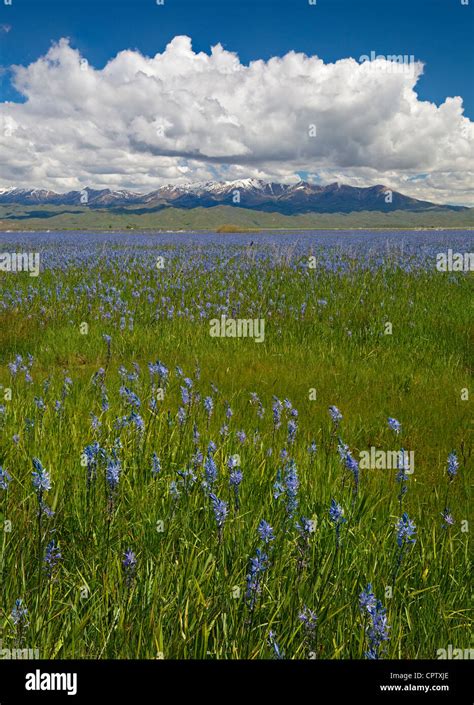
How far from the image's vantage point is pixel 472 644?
6.89 feet

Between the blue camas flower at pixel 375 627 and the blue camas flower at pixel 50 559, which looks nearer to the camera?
the blue camas flower at pixel 375 627

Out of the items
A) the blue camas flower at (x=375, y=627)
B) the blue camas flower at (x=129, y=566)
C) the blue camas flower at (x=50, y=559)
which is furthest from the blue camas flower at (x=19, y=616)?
the blue camas flower at (x=375, y=627)

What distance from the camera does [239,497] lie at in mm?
2822

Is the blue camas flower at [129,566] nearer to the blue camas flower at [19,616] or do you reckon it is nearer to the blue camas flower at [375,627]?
the blue camas flower at [19,616]

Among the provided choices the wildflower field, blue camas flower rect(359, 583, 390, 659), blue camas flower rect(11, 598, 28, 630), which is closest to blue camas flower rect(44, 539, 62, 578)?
the wildflower field

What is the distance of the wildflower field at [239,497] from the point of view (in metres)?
1.90

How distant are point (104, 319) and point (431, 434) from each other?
575cm

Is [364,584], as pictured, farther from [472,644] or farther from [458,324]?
[458,324]

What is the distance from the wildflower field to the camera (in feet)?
6.23

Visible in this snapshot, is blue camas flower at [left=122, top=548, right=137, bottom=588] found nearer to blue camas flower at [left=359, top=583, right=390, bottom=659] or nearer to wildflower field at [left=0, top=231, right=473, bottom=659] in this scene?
wildflower field at [left=0, top=231, right=473, bottom=659]

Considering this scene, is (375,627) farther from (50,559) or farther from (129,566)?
(50,559)

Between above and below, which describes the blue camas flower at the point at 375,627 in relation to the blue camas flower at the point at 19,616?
below

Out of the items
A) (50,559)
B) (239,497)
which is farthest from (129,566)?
(239,497)
